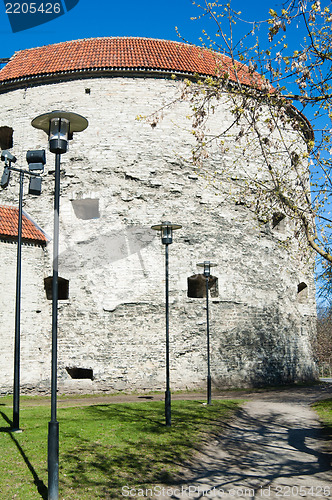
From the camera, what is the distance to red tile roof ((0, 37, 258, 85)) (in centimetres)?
1611

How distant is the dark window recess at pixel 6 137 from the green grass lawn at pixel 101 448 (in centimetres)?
1059

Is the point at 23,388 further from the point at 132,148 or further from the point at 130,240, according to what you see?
the point at 132,148

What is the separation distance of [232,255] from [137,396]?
220 inches

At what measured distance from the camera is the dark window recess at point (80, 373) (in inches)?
571

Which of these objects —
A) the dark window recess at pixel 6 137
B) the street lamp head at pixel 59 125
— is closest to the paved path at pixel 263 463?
the street lamp head at pixel 59 125

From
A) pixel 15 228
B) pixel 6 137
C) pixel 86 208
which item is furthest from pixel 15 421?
pixel 6 137

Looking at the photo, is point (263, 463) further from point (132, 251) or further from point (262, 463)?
point (132, 251)

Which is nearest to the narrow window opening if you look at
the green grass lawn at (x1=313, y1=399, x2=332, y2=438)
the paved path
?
the green grass lawn at (x1=313, y1=399, x2=332, y2=438)

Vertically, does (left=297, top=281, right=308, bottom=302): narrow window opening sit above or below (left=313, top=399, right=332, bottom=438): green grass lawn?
above

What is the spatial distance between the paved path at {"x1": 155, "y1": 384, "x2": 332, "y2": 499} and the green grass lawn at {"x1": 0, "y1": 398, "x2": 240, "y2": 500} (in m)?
0.34

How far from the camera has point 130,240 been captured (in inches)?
597

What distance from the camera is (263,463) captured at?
21.1ft

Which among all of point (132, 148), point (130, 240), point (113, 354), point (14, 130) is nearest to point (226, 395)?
point (113, 354)

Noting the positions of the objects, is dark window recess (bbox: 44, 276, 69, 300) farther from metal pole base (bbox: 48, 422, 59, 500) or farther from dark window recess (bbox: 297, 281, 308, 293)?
metal pole base (bbox: 48, 422, 59, 500)
